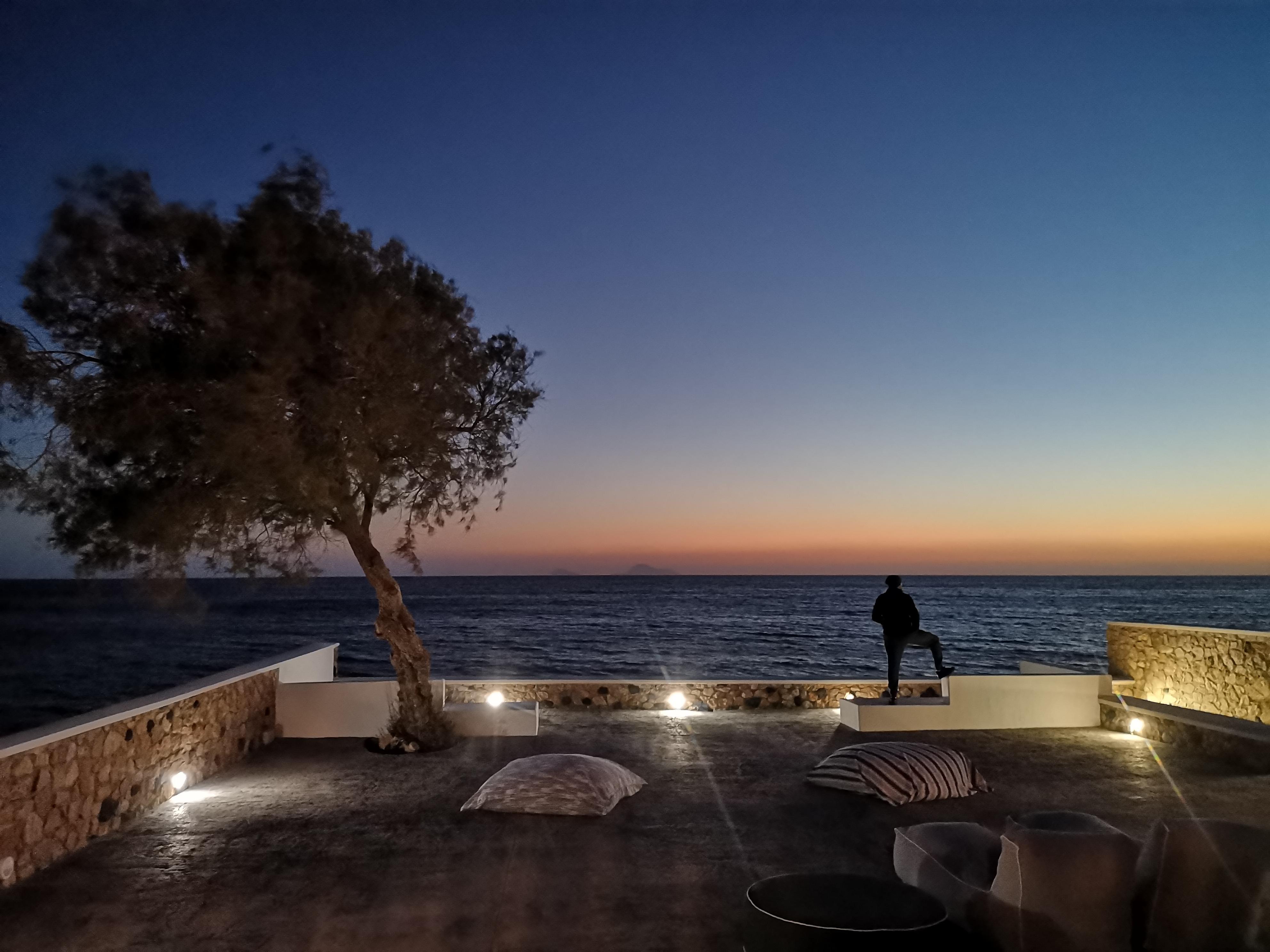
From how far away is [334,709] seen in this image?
9273 mm

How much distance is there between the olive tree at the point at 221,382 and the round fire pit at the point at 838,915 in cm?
614

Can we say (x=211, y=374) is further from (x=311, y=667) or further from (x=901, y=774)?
(x=901, y=774)

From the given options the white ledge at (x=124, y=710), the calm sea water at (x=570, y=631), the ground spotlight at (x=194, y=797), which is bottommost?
the calm sea water at (x=570, y=631)

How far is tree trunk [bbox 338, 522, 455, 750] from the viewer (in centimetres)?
872

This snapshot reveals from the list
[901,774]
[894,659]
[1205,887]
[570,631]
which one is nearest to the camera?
[1205,887]

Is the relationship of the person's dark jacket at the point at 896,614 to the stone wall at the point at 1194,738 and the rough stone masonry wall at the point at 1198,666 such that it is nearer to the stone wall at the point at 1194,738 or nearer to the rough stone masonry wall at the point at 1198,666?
the stone wall at the point at 1194,738

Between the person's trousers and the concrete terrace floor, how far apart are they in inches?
31.3

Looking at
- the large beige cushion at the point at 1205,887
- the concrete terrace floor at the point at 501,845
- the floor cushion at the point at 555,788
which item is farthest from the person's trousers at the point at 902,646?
the large beige cushion at the point at 1205,887

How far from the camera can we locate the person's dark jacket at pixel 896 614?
29.9ft

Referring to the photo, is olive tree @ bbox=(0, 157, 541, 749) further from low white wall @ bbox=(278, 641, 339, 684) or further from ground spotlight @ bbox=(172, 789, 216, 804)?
ground spotlight @ bbox=(172, 789, 216, 804)

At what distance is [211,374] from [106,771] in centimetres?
344

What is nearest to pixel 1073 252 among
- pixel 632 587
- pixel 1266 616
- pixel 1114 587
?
pixel 1266 616

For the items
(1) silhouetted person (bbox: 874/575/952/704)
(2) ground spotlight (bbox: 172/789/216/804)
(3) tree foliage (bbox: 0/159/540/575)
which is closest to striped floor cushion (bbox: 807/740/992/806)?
(1) silhouetted person (bbox: 874/575/952/704)

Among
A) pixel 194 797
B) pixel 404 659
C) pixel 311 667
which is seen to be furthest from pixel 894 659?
pixel 311 667
